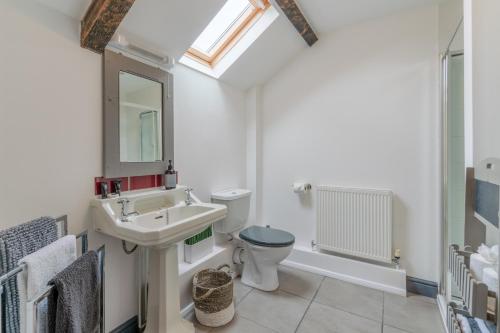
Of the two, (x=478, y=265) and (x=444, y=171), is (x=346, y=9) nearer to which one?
(x=444, y=171)

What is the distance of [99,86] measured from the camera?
1375 mm

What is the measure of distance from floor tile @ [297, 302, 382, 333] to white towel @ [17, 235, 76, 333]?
4.85 ft

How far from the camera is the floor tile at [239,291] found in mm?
1968

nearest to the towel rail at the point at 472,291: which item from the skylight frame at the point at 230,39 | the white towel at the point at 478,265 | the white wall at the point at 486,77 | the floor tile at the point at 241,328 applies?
the white towel at the point at 478,265

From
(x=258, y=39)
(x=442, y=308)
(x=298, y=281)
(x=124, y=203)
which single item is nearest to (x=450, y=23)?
(x=258, y=39)

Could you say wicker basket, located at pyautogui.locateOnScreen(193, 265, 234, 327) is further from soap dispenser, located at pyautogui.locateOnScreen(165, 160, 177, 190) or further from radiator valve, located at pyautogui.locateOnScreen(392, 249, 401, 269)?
radiator valve, located at pyautogui.locateOnScreen(392, 249, 401, 269)

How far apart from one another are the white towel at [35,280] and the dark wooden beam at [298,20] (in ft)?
6.71

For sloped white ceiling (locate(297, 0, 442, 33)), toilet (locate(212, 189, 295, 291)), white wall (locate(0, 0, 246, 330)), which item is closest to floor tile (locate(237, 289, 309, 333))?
toilet (locate(212, 189, 295, 291))

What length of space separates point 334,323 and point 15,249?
1.87m

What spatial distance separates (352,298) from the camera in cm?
197

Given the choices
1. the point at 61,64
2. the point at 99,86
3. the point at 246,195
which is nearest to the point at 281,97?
the point at 246,195

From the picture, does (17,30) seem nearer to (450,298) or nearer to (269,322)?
(269,322)

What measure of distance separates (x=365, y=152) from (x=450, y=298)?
1.22m

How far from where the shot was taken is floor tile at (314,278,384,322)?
1.81m
